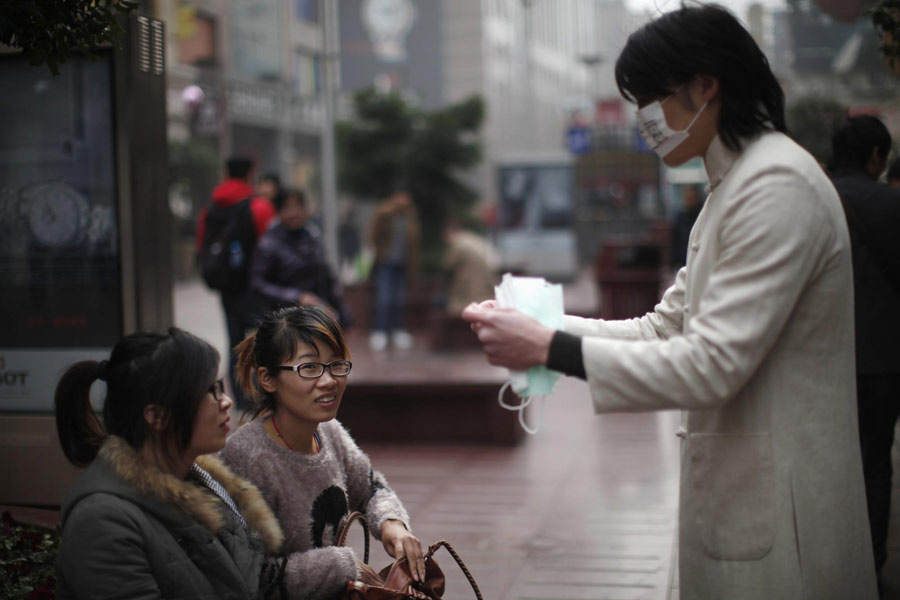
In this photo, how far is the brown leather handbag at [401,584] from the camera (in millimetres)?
2686

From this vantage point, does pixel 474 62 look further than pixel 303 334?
Yes

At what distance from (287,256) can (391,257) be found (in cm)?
564

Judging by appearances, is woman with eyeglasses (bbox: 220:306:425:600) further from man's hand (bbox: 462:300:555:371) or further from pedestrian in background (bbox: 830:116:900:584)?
pedestrian in background (bbox: 830:116:900:584)

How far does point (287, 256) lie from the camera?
26.1 feet

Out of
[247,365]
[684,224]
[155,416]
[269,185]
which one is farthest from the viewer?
[684,224]

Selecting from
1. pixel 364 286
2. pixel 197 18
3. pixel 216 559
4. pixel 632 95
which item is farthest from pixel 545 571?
pixel 197 18

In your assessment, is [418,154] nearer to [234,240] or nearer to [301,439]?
[234,240]

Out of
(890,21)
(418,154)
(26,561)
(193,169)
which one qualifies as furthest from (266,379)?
(193,169)

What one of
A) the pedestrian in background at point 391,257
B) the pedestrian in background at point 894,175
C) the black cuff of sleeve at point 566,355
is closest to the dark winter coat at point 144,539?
the black cuff of sleeve at point 566,355

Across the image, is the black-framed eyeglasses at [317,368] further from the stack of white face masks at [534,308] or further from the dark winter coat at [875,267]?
the dark winter coat at [875,267]

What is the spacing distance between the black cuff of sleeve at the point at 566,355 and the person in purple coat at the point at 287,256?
5765mm

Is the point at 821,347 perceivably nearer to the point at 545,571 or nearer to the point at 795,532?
the point at 795,532

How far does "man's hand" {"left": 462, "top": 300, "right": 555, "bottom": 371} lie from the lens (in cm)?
211

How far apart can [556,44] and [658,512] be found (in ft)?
234
